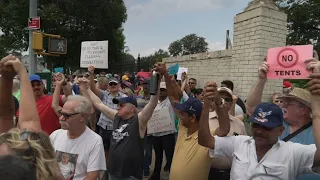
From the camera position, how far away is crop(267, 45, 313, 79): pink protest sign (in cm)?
289

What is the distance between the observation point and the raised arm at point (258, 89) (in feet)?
10.4

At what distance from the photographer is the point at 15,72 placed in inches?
93.4

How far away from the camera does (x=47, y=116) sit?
4535mm

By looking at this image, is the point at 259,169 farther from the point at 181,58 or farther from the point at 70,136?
the point at 181,58

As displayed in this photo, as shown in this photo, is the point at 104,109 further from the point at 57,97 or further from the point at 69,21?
the point at 69,21

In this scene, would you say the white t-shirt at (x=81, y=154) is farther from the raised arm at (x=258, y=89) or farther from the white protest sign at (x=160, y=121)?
the white protest sign at (x=160, y=121)

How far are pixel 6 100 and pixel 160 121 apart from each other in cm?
313

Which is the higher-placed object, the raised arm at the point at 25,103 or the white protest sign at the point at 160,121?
the raised arm at the point at 25,103

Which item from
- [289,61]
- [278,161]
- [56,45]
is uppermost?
[56,45]

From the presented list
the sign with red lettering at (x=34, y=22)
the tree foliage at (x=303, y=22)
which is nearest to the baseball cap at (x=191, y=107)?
the sign with red lettering at (x=34, y=22)

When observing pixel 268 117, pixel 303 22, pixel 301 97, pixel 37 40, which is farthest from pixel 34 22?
pixel 303 22

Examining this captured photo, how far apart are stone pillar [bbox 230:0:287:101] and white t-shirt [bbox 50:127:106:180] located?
8.14 metres

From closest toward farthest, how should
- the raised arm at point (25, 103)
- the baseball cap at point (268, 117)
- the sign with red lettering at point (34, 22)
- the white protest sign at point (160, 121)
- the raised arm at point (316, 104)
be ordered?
the raised arm at point (316, 104)
the raised arm at point (25, 103)
the baseball cap at point (268, 117)
the white protest sign at point (160, 121)
the sign with red lettering at point (34, 22)

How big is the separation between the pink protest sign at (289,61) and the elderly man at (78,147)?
1.77 metres
